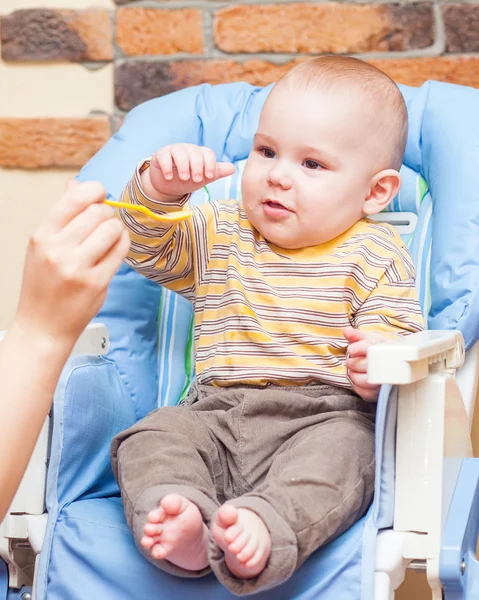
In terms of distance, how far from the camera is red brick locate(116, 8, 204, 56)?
60.7 inches

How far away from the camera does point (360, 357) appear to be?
3.11 feet

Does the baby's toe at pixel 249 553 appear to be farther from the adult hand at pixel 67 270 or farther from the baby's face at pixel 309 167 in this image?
the baby's face at pixel 309 167

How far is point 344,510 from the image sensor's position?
2.85 ft

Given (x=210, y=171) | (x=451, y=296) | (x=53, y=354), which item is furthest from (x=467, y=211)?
(x=53, y=354)

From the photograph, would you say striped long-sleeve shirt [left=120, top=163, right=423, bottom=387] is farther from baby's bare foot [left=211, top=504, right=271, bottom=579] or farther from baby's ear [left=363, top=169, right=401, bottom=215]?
baby's bare foot [left=211, top=504, right=271, bottom=579]

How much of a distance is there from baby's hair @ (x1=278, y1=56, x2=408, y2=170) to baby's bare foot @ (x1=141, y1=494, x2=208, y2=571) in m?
0.55

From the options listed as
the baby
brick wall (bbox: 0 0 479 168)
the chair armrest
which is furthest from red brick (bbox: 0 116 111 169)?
the chair armrest

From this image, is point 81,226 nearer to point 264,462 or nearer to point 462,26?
point 264,462

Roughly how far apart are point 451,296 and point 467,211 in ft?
0.38

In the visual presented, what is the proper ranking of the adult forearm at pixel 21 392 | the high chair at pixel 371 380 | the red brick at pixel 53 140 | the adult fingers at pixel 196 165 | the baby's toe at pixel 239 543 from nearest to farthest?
the adult forearm at pixel 21 392 → the baby's toe at pixel 239 543 → the high chair at pixel 371 380 → the adult fingers at pixel 196 165 → the red brick at pixel 53 140

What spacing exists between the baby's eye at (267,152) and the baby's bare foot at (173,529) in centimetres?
48

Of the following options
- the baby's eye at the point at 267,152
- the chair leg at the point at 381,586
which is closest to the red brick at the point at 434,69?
the baby's eye at the point at 267,152

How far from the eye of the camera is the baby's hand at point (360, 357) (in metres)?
0.94

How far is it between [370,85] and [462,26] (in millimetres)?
443
